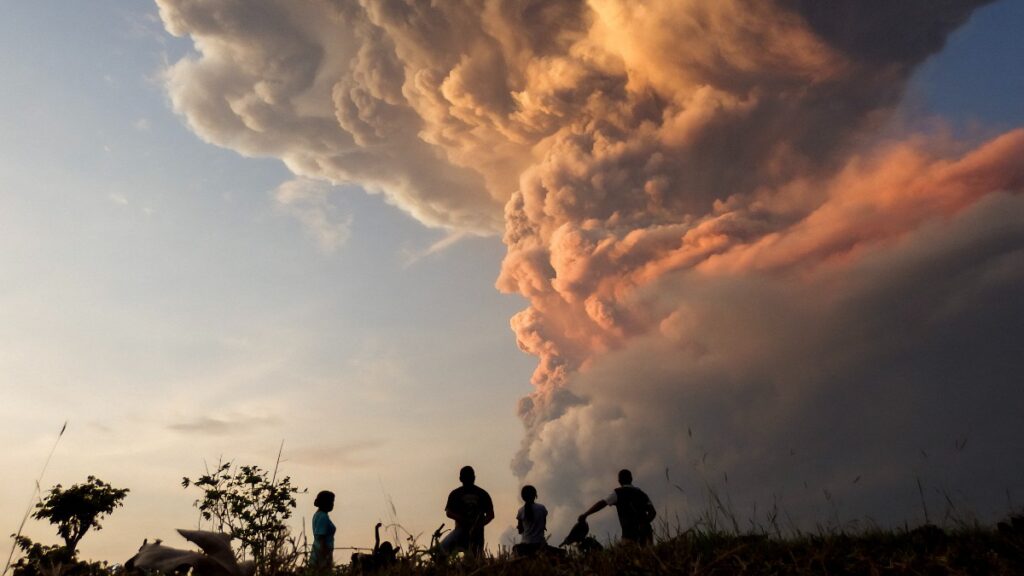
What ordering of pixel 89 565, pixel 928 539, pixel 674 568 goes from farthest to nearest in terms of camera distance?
pixel 928 539, pixel 674 568, pixel 89 565

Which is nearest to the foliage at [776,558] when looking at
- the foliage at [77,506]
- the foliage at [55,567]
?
the foliage at [55,567]

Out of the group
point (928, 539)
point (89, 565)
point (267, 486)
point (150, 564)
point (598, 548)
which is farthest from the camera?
point (267, 486)

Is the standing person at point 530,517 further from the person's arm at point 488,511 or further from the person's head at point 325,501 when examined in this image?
the person's head at point 325,501

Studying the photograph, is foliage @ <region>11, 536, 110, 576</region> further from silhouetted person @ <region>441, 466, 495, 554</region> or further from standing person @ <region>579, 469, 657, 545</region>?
standing person @ <region>579, 469, 657, 545</region>

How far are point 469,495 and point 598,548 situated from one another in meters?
4.03

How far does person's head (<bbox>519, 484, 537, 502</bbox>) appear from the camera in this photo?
10.1 m

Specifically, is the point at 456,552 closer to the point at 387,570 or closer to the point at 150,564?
the point at 387,570

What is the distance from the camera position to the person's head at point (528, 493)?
33.3 feet

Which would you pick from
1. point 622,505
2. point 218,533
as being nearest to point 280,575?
point 218,533

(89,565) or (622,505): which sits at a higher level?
(622,505)

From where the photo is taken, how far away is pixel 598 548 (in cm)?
641

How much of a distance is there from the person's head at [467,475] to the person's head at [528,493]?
798mm

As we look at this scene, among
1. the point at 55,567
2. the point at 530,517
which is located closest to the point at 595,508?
the point at 530,517

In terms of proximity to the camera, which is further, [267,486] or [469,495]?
[267,486]
